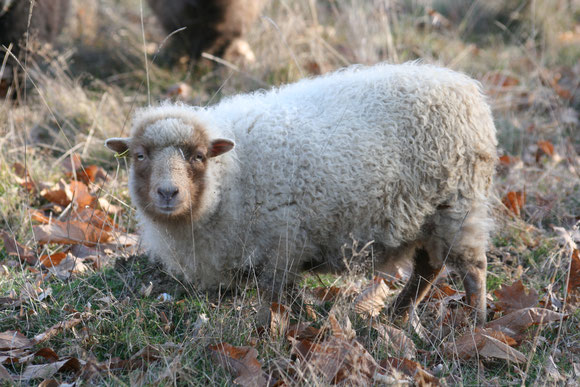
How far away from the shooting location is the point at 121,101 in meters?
6.30

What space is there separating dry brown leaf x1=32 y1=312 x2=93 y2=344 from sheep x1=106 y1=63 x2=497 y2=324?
21.2 inches

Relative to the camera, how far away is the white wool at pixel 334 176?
131 inches

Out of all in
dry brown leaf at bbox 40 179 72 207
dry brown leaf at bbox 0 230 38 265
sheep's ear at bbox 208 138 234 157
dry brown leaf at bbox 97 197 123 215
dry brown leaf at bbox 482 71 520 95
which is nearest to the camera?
sheep's ear at bbox 208 138 234 157

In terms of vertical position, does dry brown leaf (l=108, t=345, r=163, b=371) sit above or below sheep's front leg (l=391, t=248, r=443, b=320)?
above

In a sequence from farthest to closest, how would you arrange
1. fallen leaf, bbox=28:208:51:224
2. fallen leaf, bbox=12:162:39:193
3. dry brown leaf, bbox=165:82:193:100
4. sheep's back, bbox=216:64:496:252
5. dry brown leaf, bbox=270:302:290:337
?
dry brown leaf, bbox=165:82:193:100
fallen leaf, bbox=12:162:39:193
fallen leaf, bbox=28:208:51:224
sheep's back, bbox=216:64:496:252
dry brown leaf, bbox=270:302:290:337

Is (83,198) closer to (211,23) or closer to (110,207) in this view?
(110,207)

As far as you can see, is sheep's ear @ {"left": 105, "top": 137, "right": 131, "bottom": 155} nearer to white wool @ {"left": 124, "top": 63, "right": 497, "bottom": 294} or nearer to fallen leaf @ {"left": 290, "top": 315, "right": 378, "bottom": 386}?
white wool @ {"left": 124, "top": 63, "right": 497, "bottom": 294}

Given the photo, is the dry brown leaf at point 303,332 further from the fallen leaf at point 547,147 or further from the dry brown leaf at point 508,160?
the fallen leaf at point 547,147

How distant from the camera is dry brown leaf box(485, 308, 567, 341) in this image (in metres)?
3.35

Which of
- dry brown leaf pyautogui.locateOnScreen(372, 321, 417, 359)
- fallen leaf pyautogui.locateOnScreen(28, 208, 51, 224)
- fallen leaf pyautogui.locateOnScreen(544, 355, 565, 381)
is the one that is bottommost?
fallen leaf pyautogui.locateOnScreen(544, 355, 565, 381)

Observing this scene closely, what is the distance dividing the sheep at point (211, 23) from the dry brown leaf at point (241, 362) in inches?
178

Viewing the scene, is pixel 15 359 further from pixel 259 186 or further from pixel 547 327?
pixel 547 327

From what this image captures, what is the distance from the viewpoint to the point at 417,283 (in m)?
3.81

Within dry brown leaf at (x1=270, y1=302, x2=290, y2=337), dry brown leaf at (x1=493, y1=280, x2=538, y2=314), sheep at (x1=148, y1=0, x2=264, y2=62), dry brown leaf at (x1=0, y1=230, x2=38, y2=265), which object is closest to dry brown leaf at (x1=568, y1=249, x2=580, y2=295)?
dry brown leaf at (x1=493, y1=280, x2=538, y2=314)
